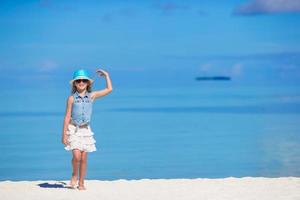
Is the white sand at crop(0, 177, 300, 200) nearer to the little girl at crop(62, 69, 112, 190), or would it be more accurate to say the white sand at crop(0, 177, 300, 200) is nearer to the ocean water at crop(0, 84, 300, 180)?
the little girl at crop(62, 69, 112, 190)

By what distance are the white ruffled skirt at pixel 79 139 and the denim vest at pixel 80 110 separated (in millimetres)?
79

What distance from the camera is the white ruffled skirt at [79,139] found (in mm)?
12055

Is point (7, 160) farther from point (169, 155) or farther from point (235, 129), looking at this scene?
point (235, 129)

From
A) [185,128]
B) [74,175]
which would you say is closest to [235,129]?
[185,128]

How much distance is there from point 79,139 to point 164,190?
4.26ft

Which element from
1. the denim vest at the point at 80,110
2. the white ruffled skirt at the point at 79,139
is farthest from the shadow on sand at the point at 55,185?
the denim vest at the point at 80,110

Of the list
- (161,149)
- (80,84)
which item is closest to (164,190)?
(80,84)

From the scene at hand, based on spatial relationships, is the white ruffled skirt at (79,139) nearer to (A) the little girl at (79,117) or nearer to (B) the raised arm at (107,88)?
(A) the little girl at (79,117)

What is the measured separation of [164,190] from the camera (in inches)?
489

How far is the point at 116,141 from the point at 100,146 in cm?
127

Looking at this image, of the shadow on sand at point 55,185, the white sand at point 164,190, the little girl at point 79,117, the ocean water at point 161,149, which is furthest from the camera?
the ocean water at point 161,149

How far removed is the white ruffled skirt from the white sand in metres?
0.57

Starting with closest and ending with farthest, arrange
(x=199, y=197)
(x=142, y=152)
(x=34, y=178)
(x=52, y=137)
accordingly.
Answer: (x=199, y=197), (x=34, y=178), (x=142, y=152), (x=52, y=137)

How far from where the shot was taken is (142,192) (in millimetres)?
12242
